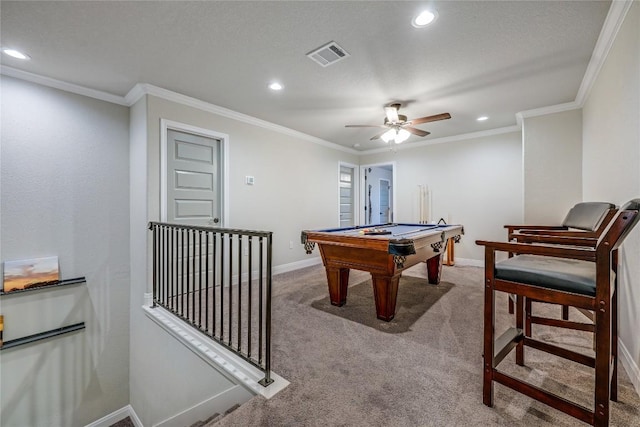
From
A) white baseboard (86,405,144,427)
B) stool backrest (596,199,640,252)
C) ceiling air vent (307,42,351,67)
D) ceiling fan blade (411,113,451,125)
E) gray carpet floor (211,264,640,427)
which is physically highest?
ceiling air vent (307,42,351,67)

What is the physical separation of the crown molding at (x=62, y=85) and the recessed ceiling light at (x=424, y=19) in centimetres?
332

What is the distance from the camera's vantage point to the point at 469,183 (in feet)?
15.9

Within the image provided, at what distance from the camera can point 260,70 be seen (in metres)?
2.65

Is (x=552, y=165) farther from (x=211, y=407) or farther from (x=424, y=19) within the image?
(x=211, y=407)

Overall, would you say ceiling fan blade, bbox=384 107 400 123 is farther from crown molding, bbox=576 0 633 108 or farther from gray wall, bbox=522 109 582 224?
gray wall, bbox=522 109 582 224

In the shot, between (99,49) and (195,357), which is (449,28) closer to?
(99,49)

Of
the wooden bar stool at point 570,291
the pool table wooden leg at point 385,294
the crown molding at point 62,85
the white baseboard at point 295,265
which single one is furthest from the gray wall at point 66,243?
the wooden bar stool at point 570,291

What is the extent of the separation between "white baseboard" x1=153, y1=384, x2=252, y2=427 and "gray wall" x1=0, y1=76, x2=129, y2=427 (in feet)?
4.25

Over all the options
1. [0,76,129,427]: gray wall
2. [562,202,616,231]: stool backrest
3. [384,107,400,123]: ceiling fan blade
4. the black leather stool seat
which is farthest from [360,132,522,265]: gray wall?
[0,76,129,427]: gray wall

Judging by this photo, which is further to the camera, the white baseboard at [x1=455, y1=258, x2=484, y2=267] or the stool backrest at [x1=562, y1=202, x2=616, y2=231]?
the white baseboard at [x1=455, y1=258, x2=484, y2=267]

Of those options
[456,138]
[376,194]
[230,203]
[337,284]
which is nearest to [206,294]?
[337,284]

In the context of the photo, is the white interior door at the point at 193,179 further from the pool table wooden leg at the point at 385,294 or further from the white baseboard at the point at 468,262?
the white baseboard at the point at 468,262

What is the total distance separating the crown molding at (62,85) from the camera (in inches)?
101

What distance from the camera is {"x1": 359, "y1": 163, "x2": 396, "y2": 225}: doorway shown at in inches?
252
